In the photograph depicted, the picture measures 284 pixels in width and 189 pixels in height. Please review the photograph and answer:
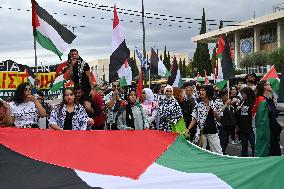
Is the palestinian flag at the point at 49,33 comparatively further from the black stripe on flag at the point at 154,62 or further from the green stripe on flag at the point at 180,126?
the black stripe on flag at the point at 154,62

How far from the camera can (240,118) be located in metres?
10.1

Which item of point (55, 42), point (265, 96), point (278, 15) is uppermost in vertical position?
point (278, 15)

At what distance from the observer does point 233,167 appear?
4184 mm

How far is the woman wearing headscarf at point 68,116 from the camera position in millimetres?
6199

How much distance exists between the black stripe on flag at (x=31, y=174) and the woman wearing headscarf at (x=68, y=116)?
1.95m

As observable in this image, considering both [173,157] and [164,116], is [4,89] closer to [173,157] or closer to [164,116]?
[164,116]

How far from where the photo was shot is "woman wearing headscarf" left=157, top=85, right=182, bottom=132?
28.6ft

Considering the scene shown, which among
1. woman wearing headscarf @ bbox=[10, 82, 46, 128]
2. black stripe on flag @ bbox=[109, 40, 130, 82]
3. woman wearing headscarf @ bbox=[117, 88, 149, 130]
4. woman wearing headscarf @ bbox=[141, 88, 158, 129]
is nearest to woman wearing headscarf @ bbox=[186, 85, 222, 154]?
woman wearing headscarf @ bbox=[117, 88, 149, 130]

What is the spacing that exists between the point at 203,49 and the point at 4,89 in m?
59.5

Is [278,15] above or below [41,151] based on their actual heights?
above

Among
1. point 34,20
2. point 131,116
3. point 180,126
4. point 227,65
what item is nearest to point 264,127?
point 180,126

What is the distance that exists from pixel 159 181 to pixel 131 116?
5011 millimetres

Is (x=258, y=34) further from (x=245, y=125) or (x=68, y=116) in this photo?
(x=68, y=116)

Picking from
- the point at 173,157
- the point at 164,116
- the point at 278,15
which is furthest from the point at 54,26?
the point at 278,15
